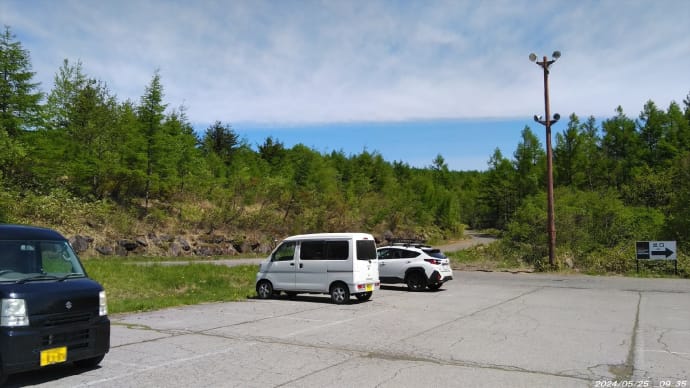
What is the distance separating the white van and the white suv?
361 cm

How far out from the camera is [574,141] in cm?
6338

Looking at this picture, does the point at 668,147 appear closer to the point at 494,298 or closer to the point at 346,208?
the point at 346,208

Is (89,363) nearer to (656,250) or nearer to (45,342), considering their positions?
(45,342)

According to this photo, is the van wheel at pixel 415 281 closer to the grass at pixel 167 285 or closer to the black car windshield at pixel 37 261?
the grass at pixel 167 285

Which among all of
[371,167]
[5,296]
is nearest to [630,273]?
[5,296]

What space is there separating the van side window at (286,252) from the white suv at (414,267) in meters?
4.22

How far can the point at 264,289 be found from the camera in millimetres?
17250

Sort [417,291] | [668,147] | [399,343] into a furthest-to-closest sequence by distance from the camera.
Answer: [668,147] → [417,291] → [399,343]

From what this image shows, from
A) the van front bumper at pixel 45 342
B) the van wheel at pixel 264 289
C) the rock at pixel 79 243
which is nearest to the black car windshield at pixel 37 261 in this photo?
the van front bumper at pixel 45 342

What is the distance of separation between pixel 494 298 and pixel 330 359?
34.0 ft

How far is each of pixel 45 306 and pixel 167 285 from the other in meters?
12.8

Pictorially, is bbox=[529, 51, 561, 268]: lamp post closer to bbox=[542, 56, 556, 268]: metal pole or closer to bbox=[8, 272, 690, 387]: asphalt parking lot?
bbox=[542, 56, 556, 268]: metal pole

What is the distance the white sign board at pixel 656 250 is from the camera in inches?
997

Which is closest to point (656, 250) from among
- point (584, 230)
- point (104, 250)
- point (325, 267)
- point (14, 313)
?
point (584, 230)
